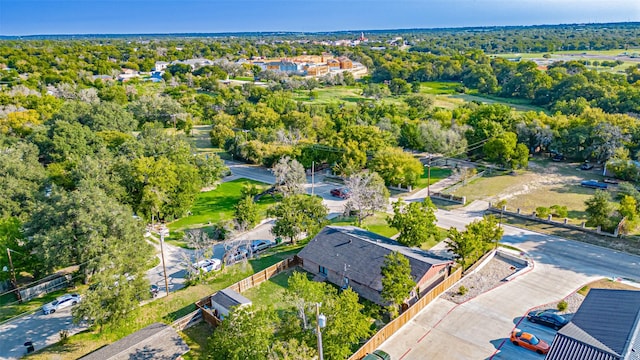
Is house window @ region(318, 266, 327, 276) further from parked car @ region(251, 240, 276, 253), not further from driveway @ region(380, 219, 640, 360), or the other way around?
driveway @ region(380, 219, 640, 360)

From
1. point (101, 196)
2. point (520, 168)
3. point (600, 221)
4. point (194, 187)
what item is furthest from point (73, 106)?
point (600, 221)

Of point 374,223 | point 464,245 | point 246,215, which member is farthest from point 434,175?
point 246,215

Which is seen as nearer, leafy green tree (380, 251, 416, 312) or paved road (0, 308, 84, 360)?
paved road (0, 308, 84, 360)

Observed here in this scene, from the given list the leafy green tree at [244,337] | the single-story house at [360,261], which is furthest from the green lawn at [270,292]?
the leafy green tree at [244,337]

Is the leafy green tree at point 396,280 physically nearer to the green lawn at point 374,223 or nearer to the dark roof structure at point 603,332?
the dark roof structure at point 603,332

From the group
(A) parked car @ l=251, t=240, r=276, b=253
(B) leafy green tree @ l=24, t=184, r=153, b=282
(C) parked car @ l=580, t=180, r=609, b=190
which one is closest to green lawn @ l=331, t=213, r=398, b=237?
(A) parked car @ l=251, t=240, r=276, b=253

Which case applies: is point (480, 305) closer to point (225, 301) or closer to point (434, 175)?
point (225, 301)

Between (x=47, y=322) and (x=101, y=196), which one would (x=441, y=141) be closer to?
(x=101, y=196)
